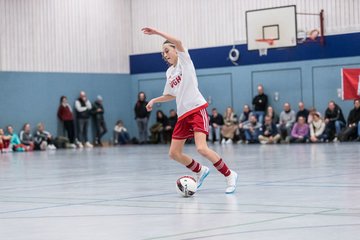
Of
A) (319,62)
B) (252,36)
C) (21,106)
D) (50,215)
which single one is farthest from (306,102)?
(50,215)

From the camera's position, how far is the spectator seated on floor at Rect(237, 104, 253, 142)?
112ft

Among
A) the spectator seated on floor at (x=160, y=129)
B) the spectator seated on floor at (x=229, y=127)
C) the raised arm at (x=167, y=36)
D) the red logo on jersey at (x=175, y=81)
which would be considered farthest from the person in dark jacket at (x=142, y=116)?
the raised arm at (x=167, y=36)

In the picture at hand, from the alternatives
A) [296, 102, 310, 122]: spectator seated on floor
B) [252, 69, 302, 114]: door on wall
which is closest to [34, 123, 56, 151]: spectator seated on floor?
[252, 69, 302, 114]: door on wall

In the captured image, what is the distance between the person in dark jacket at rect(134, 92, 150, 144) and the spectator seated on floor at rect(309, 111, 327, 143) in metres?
9.67

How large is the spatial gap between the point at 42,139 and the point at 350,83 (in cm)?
1399

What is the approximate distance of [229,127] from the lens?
3462 cm

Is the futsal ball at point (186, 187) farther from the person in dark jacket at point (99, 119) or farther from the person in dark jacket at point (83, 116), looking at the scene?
the person in dark jacket at point (99, 119)

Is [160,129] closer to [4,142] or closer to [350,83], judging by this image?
[4,142]

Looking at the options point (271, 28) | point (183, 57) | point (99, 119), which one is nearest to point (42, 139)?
point (99, 119)

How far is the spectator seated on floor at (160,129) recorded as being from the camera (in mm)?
37281

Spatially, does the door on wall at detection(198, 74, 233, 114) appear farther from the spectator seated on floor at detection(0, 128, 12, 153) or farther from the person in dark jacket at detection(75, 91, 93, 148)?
the spectator seated on floor at detection(0, 128, 12, 153)

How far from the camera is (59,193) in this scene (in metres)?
10.5

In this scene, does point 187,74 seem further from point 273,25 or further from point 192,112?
point 273,25

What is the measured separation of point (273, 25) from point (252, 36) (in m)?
1.24
